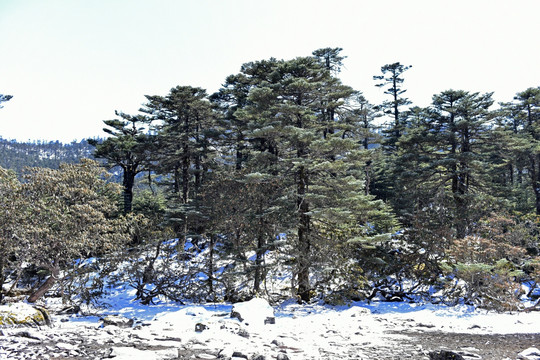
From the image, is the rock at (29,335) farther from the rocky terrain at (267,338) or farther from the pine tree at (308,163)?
the pine tree at (308,163)

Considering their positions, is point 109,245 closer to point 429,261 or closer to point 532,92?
point 429,261

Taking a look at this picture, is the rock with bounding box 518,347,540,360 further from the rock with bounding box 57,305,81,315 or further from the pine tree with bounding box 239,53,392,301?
the rock with bounding box 57,305,81,315

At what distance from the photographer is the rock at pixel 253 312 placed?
8891 millimetres

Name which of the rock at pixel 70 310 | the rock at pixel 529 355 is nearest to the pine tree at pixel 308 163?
the rock at pixel 529 355

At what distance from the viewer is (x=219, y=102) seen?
24.0 meters

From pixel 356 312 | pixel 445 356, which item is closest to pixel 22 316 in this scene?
pixel 445 356

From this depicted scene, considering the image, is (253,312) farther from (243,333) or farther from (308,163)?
(308,163)

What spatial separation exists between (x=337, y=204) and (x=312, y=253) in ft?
6.94

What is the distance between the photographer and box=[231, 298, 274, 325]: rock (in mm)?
8891

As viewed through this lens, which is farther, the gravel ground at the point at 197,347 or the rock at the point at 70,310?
the rock at the point at 70,310

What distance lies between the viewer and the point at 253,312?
931cm

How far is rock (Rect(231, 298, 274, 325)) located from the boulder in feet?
14.9

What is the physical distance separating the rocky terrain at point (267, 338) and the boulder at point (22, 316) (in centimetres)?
20

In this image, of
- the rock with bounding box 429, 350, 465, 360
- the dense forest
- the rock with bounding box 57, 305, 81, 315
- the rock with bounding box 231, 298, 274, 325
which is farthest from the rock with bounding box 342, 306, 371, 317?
the rock with bounding box 57, 305, 81, 315
